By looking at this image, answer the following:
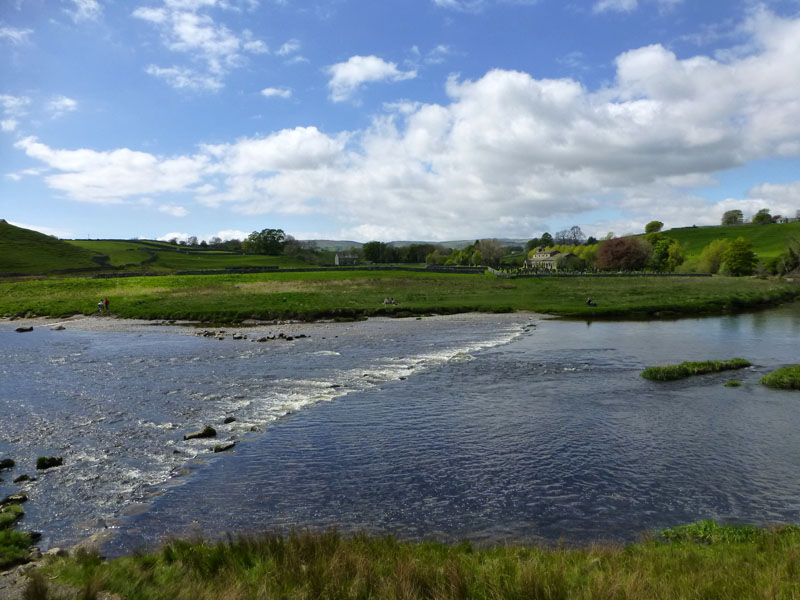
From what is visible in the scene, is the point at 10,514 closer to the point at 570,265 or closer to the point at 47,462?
the point at 47,462

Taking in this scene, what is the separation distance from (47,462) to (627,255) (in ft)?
564

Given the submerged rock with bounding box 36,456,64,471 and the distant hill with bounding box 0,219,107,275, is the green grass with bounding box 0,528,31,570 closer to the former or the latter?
the submerged rock with bounding box 36,456,64,471

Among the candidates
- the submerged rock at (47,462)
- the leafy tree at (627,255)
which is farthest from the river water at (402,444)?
the leafy tree at (627,255)

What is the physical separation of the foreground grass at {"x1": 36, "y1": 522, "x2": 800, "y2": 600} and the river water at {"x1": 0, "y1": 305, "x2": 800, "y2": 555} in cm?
196

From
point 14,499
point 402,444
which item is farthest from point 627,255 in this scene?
point 14,499

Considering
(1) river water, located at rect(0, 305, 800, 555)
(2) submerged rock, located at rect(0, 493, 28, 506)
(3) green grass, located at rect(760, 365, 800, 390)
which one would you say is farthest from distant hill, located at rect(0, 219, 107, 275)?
(3) green grass, located at rect(760, 365, 800, 390)

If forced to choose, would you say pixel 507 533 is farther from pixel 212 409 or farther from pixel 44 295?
pixel 44 295

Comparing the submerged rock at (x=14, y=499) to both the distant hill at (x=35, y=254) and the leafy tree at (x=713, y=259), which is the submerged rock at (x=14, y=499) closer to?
the distant hill at (x=35, y=254)

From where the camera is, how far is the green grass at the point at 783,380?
26109 mm

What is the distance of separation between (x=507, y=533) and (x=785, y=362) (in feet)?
97.5

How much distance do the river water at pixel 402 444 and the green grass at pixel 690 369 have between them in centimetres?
85

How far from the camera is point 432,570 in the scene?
29.8 feet

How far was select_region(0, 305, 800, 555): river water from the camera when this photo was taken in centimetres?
1336

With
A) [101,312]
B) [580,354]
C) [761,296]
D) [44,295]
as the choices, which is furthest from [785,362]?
[44,295]
